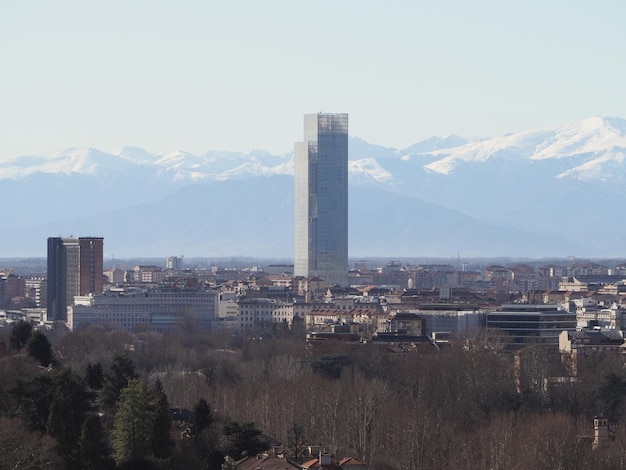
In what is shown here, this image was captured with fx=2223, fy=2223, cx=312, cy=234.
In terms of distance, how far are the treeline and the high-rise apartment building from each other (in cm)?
5004

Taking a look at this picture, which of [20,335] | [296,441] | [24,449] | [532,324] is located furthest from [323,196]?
[24,449]

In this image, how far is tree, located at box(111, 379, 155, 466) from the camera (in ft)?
147

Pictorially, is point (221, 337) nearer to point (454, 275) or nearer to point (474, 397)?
point (474, 397)

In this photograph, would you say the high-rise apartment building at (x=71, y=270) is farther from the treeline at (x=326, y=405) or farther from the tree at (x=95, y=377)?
the tree at (x=95, y=377)

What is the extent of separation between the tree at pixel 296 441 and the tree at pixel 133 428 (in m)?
3.49

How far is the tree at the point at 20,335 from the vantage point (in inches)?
2526

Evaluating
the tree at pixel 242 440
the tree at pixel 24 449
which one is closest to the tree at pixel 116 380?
the tree at pixel 242 440

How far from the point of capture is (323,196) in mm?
174750

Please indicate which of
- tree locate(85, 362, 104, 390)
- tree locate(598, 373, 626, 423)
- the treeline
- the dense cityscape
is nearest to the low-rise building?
the dense cityscape

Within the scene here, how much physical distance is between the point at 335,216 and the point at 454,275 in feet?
85.1

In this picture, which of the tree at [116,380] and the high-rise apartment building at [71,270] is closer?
the tree at [116,380]

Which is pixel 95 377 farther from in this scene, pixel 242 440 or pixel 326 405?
pixel 242 440

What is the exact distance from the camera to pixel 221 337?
105375 mm

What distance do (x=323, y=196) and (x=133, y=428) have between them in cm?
12973
